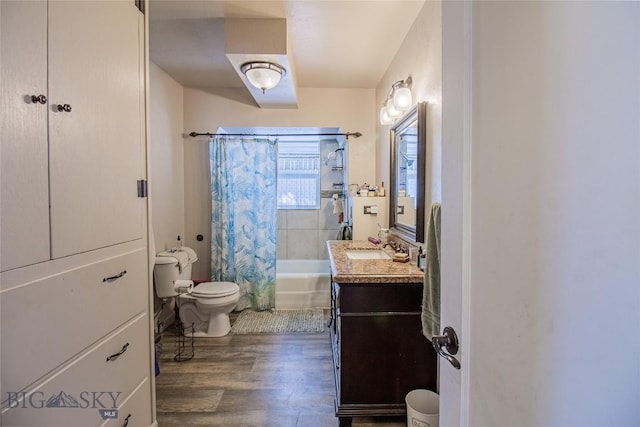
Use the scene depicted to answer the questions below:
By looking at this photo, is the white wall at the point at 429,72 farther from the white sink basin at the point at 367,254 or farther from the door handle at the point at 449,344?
the door handle at the point at 449,344

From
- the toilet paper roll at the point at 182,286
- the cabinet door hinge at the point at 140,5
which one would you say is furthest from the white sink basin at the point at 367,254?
the cabinet door hinge at the point at 140,5

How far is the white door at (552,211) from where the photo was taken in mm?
497

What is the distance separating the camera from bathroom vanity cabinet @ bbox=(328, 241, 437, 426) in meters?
1.66

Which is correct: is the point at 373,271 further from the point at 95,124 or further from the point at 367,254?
the point at 95,124

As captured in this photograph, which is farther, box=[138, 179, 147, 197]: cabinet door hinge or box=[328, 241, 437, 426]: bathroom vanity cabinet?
box=[328, 241, 437, 426]: bathroom vanity cabinet

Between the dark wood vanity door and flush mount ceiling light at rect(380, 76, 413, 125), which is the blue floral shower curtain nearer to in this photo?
flush mount ceiling light at rect(380, 76, 413, 125)

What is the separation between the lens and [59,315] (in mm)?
1004

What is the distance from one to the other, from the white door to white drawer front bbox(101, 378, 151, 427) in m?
1.45

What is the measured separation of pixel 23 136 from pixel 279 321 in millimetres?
2665

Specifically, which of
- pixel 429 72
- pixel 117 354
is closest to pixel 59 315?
pixel 117 354

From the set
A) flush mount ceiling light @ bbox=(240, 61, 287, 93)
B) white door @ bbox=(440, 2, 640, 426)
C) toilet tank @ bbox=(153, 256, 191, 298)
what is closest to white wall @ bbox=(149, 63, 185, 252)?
toilet tank @ bbox=(153, 256, 191, 298)

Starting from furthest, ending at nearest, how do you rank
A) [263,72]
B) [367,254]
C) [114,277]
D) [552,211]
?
[367,254]
[263,72]
[114,277]
[552,211]

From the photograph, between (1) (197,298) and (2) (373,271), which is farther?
(1) (197,298)

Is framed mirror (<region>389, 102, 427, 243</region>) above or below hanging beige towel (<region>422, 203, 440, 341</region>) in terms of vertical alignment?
above
